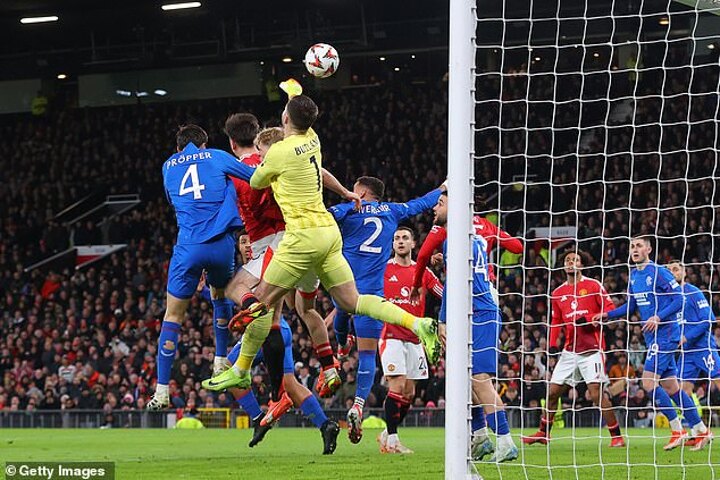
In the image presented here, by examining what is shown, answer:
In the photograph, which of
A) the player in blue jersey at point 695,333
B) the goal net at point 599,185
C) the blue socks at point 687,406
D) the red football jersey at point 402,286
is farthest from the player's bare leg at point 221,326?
the blue socks at point 687,406

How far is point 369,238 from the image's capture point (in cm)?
1166

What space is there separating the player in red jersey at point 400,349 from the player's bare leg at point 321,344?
1.29 m

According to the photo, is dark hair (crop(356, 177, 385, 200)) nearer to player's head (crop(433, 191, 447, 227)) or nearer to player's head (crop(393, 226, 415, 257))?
player's head (crop(393, 226, 415, 257))

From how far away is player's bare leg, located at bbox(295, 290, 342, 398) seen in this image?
10078 millimetres

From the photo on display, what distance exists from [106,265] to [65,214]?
2.98 m

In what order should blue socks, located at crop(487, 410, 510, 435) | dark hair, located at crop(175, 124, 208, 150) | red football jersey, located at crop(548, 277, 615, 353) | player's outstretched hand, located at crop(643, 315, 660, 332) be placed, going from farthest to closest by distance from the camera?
red football jersey, located at crop(548, 277, 615, 353) < player's outstretched hand, located at crop(643, 315, 660, 332) < dark hair, located at crop(175, 124, 208, 150) < blue socks, located at crop(487, 410, 510, 435)

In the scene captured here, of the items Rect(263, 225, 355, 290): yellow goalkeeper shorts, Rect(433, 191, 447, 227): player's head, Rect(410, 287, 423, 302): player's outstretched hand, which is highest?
Rect(433, 191, 447, 227): player's head

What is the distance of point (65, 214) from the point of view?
3331 centimetres

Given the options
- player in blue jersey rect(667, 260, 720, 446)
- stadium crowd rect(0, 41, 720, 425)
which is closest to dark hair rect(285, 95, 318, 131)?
player in blue jersey rect(667, 260, 720, 446)

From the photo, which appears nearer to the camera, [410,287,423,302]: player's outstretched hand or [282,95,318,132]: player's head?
[282,95,318,132]: player's head

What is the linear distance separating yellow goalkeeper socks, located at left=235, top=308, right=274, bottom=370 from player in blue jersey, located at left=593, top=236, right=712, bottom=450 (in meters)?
4.72

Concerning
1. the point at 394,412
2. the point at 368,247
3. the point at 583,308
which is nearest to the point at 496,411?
the point at 394,412

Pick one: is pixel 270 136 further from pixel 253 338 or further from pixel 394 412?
pixel 394 412

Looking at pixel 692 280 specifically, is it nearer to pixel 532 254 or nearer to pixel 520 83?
pixel 532 254
